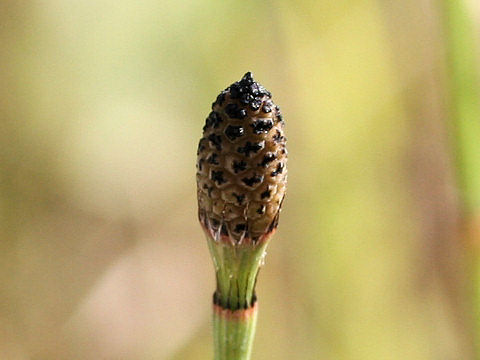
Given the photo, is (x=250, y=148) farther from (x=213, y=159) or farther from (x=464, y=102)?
(x=464, y=102)

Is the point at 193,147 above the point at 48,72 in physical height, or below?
below

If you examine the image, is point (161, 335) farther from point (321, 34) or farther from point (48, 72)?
point (321, 34)

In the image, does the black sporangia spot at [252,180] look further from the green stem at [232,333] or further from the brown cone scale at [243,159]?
the green stem at [232,333]

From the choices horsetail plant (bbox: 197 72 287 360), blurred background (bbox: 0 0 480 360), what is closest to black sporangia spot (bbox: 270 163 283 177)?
horsetail plant (bbox: 197 72 287 360)

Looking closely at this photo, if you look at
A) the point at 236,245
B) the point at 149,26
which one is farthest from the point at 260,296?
the point at 236,245

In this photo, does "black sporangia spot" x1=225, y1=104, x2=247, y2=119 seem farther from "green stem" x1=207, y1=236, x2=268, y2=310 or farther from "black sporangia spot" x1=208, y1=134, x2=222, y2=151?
"green stem" x1=207, y1=236, x2=268, y2=310

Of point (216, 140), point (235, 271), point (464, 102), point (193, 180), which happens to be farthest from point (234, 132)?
point (193, 180)
